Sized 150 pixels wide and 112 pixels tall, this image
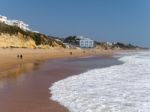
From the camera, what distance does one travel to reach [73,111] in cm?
884

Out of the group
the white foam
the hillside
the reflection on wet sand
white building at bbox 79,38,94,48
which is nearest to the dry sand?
the reflection on wet sand

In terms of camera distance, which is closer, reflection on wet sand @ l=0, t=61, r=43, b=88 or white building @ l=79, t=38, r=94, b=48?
reflection on wet sand @ l=0, t=61, r=43, b=88

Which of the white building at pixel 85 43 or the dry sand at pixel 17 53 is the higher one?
the white building at pixel 85 43

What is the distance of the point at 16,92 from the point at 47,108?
10.1 ft

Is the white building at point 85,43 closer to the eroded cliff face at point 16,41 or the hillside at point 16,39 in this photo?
the hillside at point 16,39

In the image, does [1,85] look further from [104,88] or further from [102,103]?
[102,103]

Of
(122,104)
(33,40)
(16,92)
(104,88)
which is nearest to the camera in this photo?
(122,104)

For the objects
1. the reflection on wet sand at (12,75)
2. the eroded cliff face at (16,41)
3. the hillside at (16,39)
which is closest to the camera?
the reflection on wet sand at (12,75)

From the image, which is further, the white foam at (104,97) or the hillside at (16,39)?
the hillside at (16,39)

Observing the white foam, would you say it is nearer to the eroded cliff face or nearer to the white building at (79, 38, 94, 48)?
the eroded cliff face

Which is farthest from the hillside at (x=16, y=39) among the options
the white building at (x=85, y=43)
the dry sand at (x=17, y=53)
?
the white building at (x=85, y=43)

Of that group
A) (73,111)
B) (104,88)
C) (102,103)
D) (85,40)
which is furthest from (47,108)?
(85,40)

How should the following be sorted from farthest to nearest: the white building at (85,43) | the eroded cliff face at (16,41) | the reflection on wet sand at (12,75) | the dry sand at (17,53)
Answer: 1. the white building at (85,43)
2. the eroded cliff face at (16,41)
3. the dry sand at (17,53)
4. the reflection on wet sand at (12,75)

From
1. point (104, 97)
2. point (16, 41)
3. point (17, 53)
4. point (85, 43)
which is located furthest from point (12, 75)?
point (85, 43)
